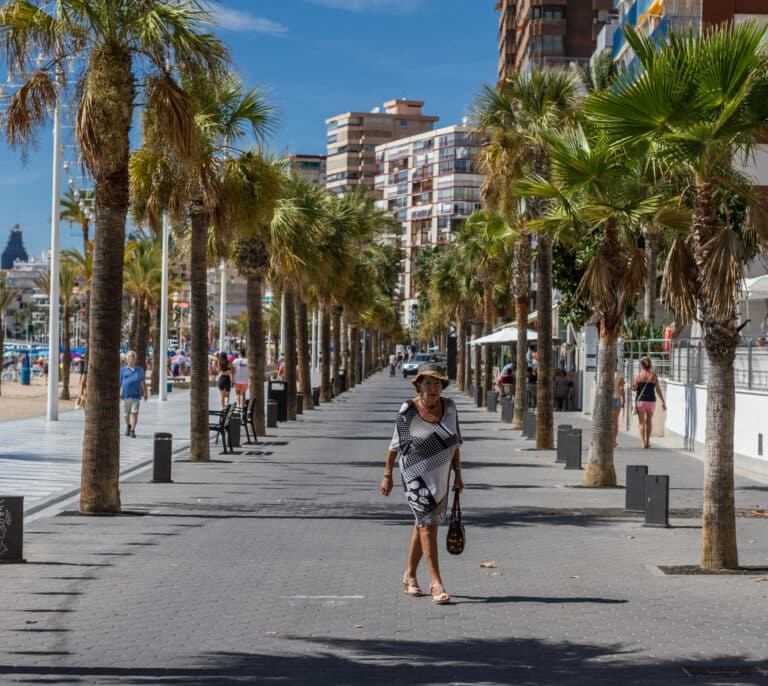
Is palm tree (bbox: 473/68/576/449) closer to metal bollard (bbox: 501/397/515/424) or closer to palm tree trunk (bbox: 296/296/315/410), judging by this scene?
metal bollard (bbox: 501/397/515/424)

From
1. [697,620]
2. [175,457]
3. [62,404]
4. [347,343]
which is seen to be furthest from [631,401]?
[347,343]

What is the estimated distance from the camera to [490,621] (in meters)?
8.88

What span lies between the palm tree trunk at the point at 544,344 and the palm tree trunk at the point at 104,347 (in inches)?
448

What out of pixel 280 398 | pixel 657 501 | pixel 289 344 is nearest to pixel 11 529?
pixel 657 501

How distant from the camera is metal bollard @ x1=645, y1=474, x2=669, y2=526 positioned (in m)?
14.3

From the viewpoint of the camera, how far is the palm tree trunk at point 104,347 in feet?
48.3

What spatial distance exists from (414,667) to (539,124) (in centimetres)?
1803

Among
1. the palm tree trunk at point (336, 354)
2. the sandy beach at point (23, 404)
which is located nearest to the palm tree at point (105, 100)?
the sandy beach at point (23, 404)

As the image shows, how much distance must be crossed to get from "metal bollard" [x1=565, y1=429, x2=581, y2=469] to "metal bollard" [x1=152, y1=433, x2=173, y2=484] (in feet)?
22.5

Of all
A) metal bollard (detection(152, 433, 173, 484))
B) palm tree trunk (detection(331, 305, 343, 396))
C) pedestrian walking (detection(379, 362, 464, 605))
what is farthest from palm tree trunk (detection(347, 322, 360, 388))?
pedestrian walking (detection(379, 362, 464, 605))

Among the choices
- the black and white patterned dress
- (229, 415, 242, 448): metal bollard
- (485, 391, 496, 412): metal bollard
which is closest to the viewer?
the black and white patterned dress

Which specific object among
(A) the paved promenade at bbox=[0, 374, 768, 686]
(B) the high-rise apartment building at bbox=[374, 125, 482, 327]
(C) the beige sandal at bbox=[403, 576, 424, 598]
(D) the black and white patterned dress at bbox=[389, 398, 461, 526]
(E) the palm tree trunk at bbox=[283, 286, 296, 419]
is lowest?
(A) the paved promenade at bbox=[0, 374, 768, 686]

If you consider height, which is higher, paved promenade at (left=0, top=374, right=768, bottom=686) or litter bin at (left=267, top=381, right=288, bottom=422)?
litter bin at (left=267, top=381, right=288, bottom=422)

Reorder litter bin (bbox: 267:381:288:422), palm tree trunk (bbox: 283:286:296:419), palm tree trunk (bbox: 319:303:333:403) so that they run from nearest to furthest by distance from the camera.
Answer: litter bin (bbox: 267:381:288:422) < palm tree trunk (bbox: 283:286:296:419) < palm tree trunk (bbox: 319:303:333:403)
